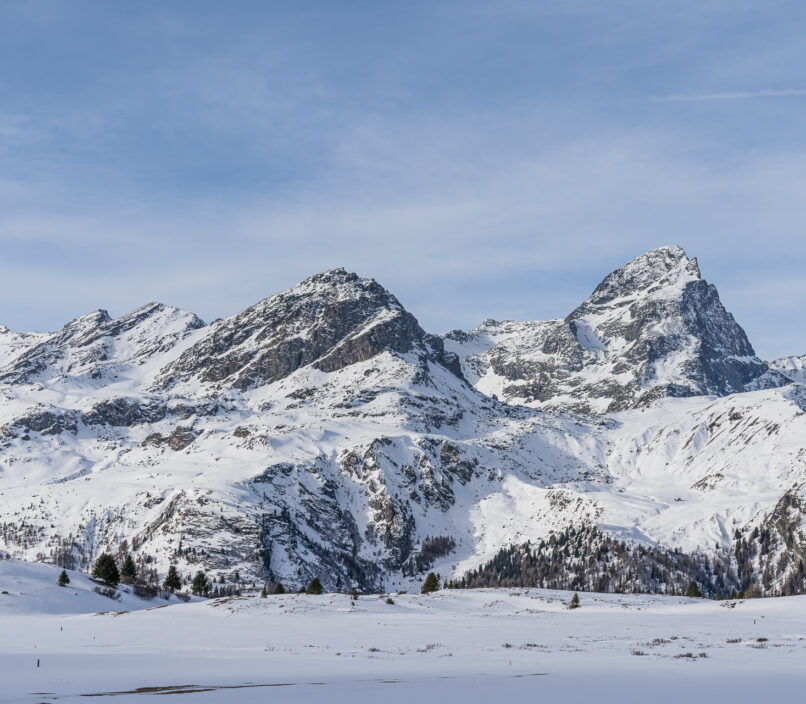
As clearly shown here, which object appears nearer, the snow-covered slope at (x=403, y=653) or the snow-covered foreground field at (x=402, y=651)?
the snow-covered slope at (x=403, y=653)

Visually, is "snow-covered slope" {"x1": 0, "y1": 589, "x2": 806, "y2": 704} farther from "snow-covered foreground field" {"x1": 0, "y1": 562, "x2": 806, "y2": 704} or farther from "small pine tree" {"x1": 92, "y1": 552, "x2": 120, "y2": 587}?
"small pine tree" {"x1": 92, "y1": 552, "x2": 120, "y2": 587}

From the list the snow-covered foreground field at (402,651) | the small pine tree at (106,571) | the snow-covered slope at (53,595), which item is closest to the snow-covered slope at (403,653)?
the snow-covered foreground field at (402,651)

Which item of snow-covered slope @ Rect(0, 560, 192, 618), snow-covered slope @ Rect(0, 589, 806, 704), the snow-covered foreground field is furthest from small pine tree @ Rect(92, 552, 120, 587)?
snow-covered slope @ Rect(0, 589, 806, 704)

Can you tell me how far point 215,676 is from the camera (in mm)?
37344

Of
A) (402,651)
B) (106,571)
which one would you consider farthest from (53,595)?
(402,651)

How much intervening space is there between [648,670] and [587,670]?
2.55 metres

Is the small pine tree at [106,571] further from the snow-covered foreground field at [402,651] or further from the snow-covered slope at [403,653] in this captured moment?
the snow-covered slope at [403,653]

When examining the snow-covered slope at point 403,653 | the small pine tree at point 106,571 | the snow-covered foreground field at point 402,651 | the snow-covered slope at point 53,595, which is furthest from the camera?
the small pine tree at point 106,571

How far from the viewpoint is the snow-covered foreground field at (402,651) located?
3187cm

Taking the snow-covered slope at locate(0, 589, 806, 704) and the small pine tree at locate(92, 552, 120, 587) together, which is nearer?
the snow-covered slope at locate(0, 589, 806, 704)

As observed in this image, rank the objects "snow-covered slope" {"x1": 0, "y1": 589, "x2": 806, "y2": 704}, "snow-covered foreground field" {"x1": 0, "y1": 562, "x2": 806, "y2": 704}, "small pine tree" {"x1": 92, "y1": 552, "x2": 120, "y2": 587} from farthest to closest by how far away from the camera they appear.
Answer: "small pine tree" {"x1": 92, "y1": 552, "x2": 120, "y2": 587} < "snow-covered foreground field" {"x1": 0, "y1": 562, "x2": 806, "y2": 704} < "snow-covered slope" {"x1": 0, "y1": 589, "x2": 806, "y2": 704}

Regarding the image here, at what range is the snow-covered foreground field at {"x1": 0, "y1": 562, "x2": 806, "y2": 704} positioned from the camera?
1255 inches

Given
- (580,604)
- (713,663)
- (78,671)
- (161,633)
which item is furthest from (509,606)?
(78,671)

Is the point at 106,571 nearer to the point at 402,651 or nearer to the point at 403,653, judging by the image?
the point at 402,651
